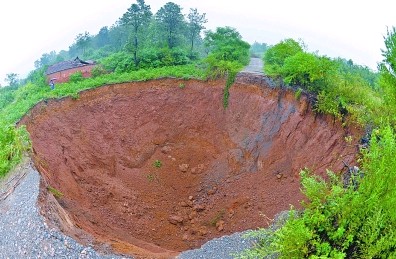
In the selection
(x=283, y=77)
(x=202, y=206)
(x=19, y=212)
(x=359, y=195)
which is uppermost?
(x=283, y=77)

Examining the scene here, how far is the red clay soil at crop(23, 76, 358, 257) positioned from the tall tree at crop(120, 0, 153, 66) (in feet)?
17.2

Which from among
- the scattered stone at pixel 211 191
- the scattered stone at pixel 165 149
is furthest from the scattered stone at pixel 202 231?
the scattered stone at pixel 165 149

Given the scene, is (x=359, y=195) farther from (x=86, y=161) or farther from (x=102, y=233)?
(x=86, y=161)

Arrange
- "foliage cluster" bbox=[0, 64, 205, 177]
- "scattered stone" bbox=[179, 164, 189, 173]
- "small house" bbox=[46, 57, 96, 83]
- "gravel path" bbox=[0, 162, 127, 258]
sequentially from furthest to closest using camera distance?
1. "small house" bbox=[46, 57, 96, 83]
2. "scattered stone" bbox=[179, 164, 189, 173]
3. "foliage cluster" bbox=[0, 64, 205, 177]
4. "gravel path" bbox=[0, 162, 127, 258]

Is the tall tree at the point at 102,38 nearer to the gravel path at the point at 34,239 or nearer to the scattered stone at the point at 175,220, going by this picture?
the scattered stone at the point at 175,220

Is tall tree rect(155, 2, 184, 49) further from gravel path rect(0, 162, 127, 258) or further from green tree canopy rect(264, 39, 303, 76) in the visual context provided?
gravel path rect(0, 162, 127, 258)

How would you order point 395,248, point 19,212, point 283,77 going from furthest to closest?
1. point 283,77
2. point 19,212
3. point 395,248

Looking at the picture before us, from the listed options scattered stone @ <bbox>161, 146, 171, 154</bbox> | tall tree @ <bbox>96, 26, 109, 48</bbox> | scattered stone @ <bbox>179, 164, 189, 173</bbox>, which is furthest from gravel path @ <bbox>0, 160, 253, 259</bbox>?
tall tree @ <bbox>96, 26, 109, 48</bbox>

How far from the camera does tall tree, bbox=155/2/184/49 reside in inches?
1063

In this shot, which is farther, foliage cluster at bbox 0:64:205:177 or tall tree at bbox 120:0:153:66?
tall tree at bbox 120:0:153:66

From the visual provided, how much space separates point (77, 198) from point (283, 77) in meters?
10.3

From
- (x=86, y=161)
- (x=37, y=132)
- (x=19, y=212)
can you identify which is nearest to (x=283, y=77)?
(x=86, y=161)

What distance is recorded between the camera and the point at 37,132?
52.3ft

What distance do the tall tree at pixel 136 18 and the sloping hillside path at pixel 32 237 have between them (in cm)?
1563
